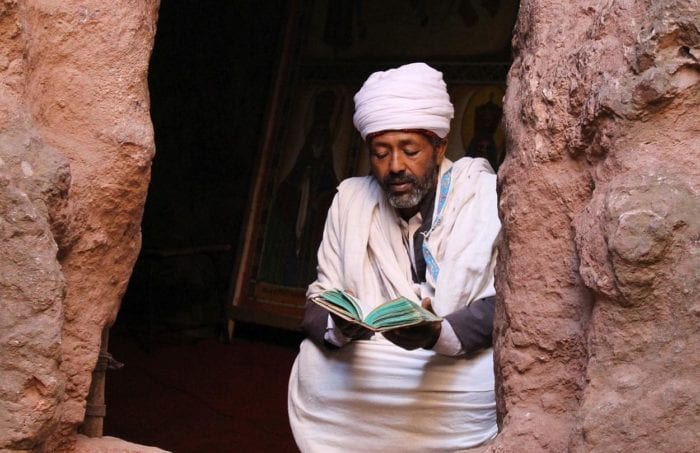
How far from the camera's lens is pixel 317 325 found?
12.8 feet

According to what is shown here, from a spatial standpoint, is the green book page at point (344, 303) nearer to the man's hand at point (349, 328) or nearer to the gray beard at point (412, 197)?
the man's hand at point (349, 328)

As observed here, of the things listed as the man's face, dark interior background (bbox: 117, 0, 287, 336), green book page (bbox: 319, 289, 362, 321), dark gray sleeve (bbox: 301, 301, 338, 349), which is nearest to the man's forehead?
the man's face

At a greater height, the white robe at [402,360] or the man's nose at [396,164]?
the man's nose at [396,164]

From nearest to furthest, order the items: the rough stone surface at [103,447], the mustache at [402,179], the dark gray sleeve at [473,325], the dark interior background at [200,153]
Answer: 1. the rough stone surface at [103,447]
2. the dark gray sleeve at [473,325]
3. the mustache at [402,179]
4. the dark interior background at [200,153]

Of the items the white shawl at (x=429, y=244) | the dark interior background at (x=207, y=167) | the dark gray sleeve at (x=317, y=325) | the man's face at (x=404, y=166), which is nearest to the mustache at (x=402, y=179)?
the man's face at (x=404, y=166)

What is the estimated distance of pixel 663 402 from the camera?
2.07 metres

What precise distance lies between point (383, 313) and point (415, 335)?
0.26 meters

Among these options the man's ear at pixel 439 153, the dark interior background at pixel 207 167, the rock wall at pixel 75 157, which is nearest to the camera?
the rock wall at pixel 75 157

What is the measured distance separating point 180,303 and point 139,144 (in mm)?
4597

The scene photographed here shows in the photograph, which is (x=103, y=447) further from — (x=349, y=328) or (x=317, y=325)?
(x=317, y=325)

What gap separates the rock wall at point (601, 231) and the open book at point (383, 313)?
0.65 m

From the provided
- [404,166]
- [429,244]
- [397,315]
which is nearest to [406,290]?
[429,244]

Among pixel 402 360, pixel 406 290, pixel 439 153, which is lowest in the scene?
pixel 402 360

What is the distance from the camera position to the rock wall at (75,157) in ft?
8.05
